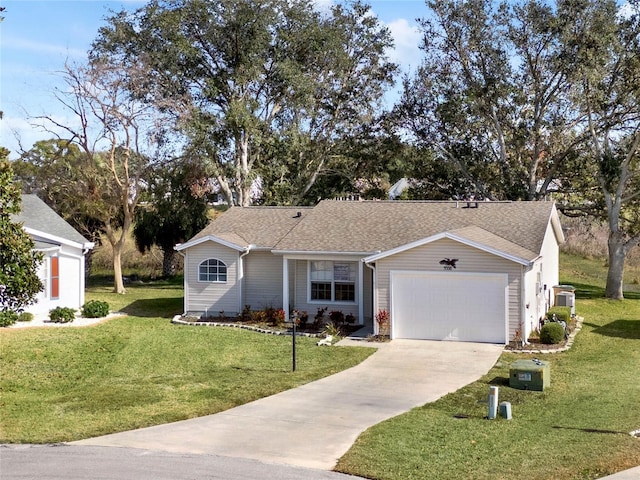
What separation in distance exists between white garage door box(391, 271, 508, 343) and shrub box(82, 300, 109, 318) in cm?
1108

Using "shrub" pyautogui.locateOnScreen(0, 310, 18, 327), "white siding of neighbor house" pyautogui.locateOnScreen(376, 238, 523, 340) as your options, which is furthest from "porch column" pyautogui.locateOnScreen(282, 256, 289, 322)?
"shrub" pyautogui.locateOnScreen(0, 310, 18, 327)

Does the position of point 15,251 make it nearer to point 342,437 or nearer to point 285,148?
point 342,437

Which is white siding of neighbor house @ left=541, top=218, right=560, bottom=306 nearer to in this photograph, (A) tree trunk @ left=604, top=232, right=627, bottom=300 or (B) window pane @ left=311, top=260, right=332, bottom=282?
(A) tree trunk @ left=604, top=232, right=627, bottom=300

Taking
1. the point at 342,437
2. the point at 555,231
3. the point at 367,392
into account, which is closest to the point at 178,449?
the point at 342,437

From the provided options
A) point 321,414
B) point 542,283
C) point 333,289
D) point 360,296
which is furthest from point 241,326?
point 321,414

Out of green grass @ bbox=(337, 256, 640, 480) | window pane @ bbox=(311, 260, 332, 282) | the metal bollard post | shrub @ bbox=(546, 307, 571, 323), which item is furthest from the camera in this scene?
window pane @ bbox=(311, 260, 332, 282)

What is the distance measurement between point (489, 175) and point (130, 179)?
744 inches

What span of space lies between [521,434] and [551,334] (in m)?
9.50

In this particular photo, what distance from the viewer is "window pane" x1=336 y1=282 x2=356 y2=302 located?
84.2 ft

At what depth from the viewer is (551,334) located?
21609mm

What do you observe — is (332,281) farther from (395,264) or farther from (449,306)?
(449,306)

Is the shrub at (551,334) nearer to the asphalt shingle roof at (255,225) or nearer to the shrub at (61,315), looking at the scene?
the asphalt shingle roof at (255,225)

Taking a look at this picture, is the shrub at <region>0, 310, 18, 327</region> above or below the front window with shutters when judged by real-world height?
below

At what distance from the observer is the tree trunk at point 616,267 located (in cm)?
3322
